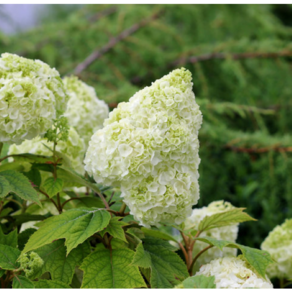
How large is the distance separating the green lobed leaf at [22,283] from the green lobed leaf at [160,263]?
18 centimetres

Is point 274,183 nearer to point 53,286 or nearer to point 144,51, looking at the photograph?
point 144,51

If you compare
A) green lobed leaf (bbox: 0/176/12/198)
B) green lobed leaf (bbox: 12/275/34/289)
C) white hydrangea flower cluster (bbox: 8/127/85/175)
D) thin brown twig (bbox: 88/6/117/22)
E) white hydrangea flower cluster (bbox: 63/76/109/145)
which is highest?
thin brown twig (bbox: 88/6/117/22)

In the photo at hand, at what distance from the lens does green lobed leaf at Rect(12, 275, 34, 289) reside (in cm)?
66

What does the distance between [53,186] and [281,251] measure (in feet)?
2.06

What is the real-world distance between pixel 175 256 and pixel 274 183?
4.76ft

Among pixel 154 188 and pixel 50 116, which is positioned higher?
pixel 50 116

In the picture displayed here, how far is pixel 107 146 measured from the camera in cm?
74

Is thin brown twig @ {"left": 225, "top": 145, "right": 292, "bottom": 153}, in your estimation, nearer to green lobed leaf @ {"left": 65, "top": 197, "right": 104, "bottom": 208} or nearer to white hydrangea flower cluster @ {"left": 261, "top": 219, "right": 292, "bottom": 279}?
white hydrangea flower cluster @ {"left": 261, "top": 219, "right": 292, "bottom": 279}

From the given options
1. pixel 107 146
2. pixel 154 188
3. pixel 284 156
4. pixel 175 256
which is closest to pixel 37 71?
pixel 107 146

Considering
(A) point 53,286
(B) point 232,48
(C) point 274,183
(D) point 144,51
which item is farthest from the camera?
(D) point 144,51

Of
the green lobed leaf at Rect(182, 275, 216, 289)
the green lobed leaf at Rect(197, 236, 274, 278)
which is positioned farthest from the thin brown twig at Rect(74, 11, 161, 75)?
the green lobed leaf at Rect(182, 275, 216, 289)

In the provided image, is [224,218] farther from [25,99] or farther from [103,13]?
[103,13]

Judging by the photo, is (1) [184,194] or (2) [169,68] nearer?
(1) [184,194]

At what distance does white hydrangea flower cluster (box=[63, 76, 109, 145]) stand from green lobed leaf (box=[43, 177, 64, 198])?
0.28 metres
